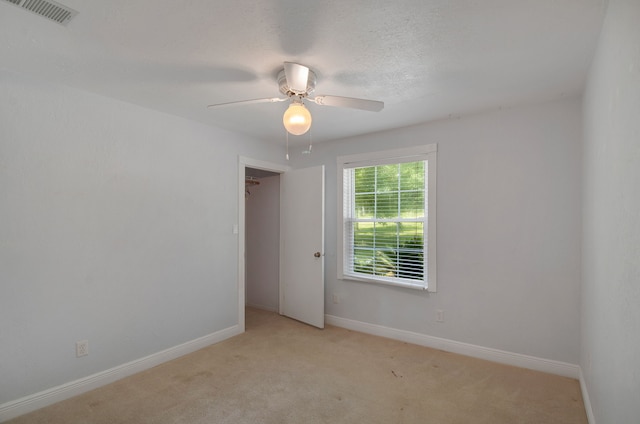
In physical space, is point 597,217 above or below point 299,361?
above

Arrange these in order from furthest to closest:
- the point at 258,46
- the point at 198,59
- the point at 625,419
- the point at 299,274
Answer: the point at 299,274 < the point at 198,59 < the point at 258,46 < the point at 625,419

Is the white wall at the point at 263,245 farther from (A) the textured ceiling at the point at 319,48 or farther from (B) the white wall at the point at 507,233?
(A) the textured ceiling at the point at 319,48

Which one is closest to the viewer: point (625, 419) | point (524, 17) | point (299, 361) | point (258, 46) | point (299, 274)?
point (625, 419)

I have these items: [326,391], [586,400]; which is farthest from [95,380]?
[586,400]

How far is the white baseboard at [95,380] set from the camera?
7.17 ft

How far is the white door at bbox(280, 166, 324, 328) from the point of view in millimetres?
4000

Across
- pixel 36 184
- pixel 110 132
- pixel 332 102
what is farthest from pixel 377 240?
pixel 36 184

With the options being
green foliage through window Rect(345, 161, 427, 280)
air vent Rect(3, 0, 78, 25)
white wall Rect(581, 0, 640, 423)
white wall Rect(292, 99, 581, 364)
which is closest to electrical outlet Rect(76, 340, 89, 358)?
air vent Rect(3, 0, 78, 25)

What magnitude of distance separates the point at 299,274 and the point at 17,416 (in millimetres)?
2788

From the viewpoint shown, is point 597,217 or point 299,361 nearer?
point 597,217

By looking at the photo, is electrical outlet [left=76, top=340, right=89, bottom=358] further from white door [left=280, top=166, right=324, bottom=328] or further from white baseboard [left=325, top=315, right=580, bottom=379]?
white baseboard [left=325, top=315, right=580, bottom=379]

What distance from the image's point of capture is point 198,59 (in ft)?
6.73

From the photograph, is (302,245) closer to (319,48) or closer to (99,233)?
(99,233)

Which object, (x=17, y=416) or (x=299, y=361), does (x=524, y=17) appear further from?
(x=17, y=416)
